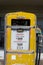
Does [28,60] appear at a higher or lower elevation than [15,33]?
lower

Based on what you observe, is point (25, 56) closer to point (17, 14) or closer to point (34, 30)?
point (34, 30)

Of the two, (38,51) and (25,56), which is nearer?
(25,56)

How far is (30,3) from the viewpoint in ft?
52.4

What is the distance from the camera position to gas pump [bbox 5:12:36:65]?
7398mm

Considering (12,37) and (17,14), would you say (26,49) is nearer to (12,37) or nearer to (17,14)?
(12,37)

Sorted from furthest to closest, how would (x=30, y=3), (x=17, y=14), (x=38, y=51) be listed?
(x=30, y=3) → (x=38, y=51) → (x=17, y=14)

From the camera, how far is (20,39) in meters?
7.54

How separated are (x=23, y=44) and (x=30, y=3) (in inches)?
344

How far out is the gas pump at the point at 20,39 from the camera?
24.3ft

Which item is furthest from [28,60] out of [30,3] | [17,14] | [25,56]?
[30,3]

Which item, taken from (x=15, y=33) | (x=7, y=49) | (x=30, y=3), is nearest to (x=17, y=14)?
(x=15, y=33)

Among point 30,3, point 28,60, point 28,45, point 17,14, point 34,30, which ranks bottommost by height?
point 28,60

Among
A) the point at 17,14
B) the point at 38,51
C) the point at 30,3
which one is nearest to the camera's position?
the point at 17,14

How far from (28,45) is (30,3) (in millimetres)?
8758
